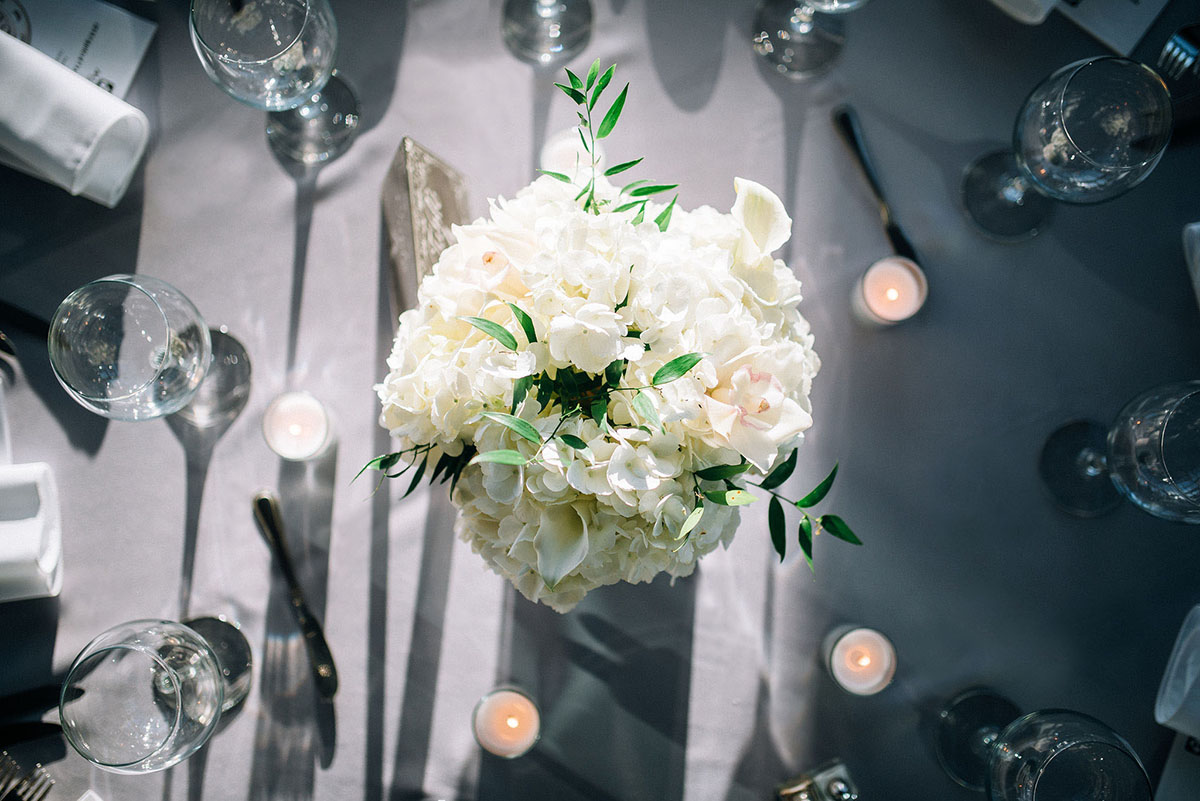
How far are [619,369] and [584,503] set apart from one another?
0.40ft

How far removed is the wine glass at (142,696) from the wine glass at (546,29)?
986 millimetres

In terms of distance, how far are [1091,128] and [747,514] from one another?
749mm

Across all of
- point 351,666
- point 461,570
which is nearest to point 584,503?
point 461,570

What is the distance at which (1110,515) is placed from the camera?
3.82 ft

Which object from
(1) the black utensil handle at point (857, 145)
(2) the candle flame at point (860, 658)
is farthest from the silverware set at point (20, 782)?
(1) the black utensil handle at point (857, 145)

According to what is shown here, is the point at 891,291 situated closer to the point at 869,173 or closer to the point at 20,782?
the point at 869,173

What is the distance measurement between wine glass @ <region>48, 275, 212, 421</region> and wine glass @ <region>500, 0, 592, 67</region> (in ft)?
2.10

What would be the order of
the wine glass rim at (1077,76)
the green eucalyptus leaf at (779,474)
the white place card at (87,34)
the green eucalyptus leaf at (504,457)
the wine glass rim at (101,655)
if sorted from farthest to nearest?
the white place card at (87,34) → the wine glass rim at (1077,76) → the wine glass rim at (101,655) → the green eucalyptus leaf at (779,474) → the green eucalyptus leaf at (504,457)

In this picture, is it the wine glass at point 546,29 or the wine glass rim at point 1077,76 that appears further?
the wine glass at point 546,29

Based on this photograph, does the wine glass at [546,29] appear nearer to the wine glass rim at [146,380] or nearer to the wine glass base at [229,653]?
the wine glass rim at [146,380]

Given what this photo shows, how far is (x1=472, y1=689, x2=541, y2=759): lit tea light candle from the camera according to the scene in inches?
42.7

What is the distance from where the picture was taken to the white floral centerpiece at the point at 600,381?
1.91 ft

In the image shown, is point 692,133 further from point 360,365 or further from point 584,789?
point 584,789

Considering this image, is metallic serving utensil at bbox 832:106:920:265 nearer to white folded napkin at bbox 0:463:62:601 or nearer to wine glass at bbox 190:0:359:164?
wine glass at bbox 190:0:359:164
